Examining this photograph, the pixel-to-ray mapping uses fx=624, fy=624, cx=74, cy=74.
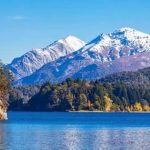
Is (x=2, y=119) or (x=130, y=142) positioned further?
(x=2, y=119)

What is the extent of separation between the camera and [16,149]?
83125 mm

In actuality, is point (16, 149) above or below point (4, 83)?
below

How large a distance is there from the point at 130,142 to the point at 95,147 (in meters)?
10.7

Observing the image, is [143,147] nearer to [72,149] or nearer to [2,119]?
[72,149]

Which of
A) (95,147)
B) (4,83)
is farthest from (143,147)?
(4,83)

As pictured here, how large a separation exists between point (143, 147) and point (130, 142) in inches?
364

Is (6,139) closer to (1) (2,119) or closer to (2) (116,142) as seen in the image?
(2) (116,142)

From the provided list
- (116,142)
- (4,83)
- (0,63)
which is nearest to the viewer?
(116,142)

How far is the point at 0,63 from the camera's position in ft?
632

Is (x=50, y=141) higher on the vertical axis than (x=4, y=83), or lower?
lower

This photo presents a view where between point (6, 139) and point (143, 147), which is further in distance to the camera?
point (6, 139)

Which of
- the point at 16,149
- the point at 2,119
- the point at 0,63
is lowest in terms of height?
the point at 16,149

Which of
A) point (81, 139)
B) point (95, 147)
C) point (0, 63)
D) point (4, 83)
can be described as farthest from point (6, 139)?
point (0, 63)

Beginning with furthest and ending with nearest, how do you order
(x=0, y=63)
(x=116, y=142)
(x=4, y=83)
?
1. (x=0, y=63)
2. (x=4, y=83)
3. (x=116, y=142)
